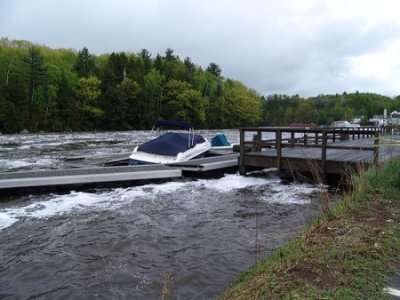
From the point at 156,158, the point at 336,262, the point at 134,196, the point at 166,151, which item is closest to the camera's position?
the point at 336,262

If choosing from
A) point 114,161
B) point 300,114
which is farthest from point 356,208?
point 300,114

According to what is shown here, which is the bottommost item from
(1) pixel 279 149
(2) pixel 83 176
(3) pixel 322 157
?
(2) pixel 83 176

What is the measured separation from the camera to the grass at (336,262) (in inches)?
120

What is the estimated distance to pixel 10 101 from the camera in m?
51.0

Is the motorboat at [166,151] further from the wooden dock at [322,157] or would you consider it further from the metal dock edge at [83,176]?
the wooden dock at [322,157]

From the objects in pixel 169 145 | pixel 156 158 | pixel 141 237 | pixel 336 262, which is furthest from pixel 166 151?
pixel 336 262

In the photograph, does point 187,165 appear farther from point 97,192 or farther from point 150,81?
point 150,81

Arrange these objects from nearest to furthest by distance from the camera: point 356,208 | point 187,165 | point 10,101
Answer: point 356,208, point 187,165, point 10,101

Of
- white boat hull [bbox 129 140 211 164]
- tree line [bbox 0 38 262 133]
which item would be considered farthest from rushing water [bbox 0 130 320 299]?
tree line [bbox 0 38 262 133]

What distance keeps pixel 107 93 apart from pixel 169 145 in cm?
5129

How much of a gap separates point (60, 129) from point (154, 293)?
53.5 meters

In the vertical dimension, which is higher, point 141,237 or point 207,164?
point 207,164

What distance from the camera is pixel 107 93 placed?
62.8 meters

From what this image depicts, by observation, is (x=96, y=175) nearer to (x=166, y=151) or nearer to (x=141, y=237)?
(x=166, y=151)
